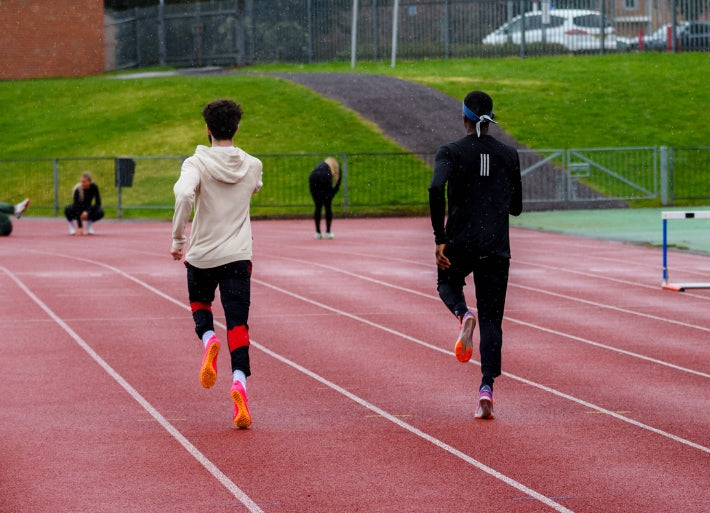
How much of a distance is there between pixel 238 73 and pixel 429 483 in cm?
4531

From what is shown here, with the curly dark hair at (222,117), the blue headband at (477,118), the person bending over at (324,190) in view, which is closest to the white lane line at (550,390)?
the blue headband at (477,118)

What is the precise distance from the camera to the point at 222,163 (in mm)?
7867

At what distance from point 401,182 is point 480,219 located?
26655 mm

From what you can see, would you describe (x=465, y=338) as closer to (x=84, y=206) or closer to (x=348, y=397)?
(x=348, y=397)

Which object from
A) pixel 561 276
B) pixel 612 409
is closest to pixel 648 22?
pixel 561 276

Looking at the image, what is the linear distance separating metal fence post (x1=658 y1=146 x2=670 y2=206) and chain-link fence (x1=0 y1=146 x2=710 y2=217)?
0.02 meters

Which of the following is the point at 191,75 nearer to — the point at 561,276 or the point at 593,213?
the point at 593,213

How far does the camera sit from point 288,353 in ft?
36.9

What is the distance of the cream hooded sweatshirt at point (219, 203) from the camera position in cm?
786

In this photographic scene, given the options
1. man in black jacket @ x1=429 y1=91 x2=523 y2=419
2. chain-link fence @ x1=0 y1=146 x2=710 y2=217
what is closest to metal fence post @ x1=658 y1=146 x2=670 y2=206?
chain-link fence @ x1=0 y1=146 x2=710 y2=217

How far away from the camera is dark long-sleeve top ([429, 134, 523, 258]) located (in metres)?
8.02

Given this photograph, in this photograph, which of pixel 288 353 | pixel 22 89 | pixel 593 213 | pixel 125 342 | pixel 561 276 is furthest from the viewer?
pixel 22 89

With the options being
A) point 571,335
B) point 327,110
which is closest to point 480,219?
point 571,335

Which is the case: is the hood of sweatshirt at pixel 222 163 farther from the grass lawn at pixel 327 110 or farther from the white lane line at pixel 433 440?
the grass lawn at pixel 327 110
